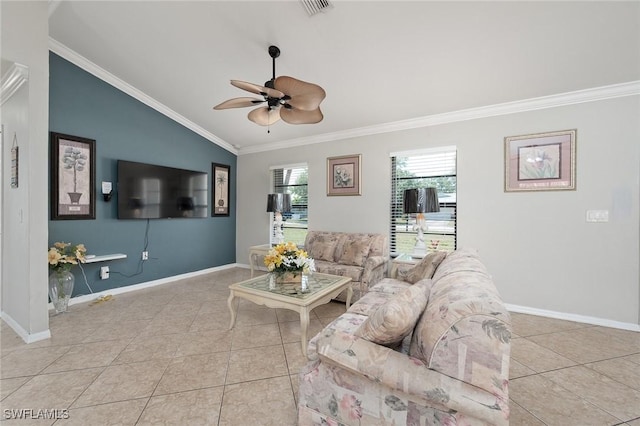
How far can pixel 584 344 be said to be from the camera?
236 centimetres

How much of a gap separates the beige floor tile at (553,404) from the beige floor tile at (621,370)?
20.9 inches

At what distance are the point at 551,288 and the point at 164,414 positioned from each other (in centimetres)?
392

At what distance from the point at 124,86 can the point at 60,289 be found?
2.84 meters

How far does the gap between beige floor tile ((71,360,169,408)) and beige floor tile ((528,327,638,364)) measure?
3.31m

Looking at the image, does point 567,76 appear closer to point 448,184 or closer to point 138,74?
point 448,184

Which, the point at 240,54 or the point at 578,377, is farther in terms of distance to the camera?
the point at 240,54

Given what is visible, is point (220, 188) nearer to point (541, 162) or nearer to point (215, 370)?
point (215, 370)

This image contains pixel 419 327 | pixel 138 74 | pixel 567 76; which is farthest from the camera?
pixel 138 74

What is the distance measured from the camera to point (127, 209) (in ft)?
12.1

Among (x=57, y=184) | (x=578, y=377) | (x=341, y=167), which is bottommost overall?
(x=578, y=377)

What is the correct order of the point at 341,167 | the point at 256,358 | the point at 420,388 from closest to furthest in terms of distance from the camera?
the point at 420,388
the point at 256,358
the point at 341,167

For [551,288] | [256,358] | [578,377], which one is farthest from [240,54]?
[551,288]

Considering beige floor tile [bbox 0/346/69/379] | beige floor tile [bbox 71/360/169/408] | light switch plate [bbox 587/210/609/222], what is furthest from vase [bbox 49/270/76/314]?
light switch plate [bbox 587/210/609/222]

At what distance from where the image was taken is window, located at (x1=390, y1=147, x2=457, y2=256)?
3.52 m
